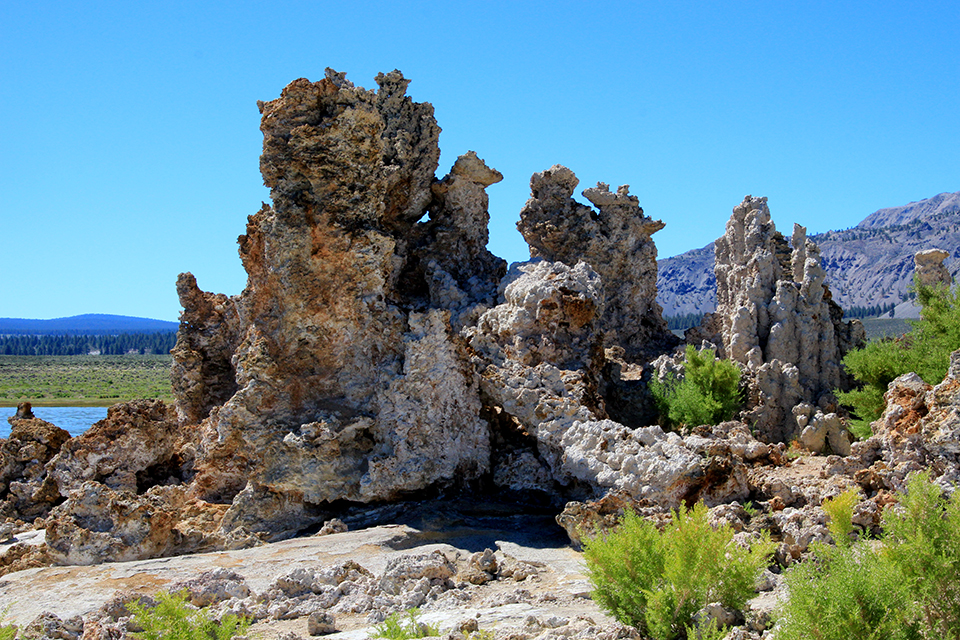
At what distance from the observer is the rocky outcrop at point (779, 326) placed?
15.7 meters

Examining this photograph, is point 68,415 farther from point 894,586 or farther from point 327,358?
point 894,586

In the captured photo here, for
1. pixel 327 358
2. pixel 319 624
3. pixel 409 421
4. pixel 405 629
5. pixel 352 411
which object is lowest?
pixel 319 624

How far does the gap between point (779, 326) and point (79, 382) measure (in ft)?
244

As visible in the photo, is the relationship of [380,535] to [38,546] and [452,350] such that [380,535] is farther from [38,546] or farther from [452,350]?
[38,546]

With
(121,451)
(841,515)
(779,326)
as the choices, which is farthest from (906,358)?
(121,451)

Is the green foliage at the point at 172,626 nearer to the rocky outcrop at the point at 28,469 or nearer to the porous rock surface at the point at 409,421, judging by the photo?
the porous rock surface at the point at 409,421

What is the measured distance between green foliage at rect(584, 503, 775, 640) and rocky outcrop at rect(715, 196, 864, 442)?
892 centimetres

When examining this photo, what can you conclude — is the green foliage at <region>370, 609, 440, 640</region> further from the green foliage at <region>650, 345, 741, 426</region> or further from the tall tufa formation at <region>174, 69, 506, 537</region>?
the green foliage at <region>650, 345, 741, 426</region>

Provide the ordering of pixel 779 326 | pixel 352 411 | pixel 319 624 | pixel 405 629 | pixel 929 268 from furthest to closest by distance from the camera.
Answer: pixel 929 268
pixel 779 326
pixel 352 411
pixel 319 624
pixel 405 629

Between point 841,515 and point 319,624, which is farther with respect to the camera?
point 841,515

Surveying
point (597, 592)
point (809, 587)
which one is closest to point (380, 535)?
point (597, 592)

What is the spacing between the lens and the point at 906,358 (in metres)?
14.2

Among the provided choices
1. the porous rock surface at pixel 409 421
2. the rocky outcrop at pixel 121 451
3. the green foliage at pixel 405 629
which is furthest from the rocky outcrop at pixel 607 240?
the green foliage at pixel 405 629

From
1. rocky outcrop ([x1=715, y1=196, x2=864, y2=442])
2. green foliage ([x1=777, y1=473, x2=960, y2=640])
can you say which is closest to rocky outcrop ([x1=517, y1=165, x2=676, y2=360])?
rocky outcrop ([x1=715, y1=196, x2=864, y2=442])
